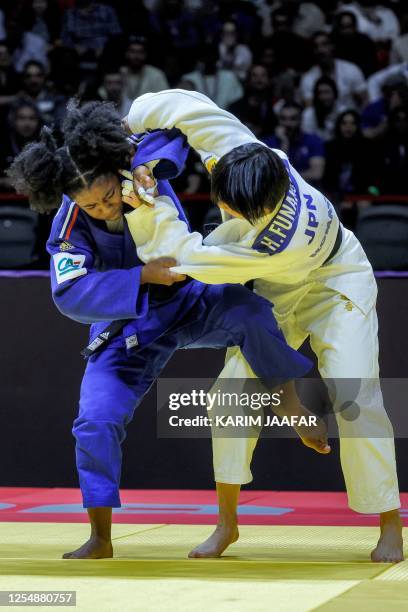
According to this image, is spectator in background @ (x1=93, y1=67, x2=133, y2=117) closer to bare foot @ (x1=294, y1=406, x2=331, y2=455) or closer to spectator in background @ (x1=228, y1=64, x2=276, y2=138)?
spectator in background @ (x1=228, y1=64, x2=276, y2=138)

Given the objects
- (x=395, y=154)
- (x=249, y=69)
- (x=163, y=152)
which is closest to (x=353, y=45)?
(x=249, y=69)

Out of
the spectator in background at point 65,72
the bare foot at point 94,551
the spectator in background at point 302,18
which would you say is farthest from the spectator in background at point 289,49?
the bare foot at point 94,551

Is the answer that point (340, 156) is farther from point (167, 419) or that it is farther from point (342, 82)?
point (167, 419)

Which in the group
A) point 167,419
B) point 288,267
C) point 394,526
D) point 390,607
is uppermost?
point 288,267

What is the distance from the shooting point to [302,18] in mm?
7988

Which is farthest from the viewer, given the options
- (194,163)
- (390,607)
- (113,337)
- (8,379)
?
(194,163)

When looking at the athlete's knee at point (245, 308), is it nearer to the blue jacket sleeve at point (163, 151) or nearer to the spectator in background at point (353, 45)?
the blue jacket sleeve at point (163, 151)

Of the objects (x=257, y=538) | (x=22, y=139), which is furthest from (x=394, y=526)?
(x=22, y=139)

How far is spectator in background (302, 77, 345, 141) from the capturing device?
696 cm

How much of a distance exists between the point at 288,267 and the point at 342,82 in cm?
482

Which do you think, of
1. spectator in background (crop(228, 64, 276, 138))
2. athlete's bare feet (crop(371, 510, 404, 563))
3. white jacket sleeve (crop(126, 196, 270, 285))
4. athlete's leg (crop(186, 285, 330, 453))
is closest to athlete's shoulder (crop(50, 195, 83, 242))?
white jacket sleeve (crop(126, 196, 270, 285))

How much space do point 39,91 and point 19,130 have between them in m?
0.75

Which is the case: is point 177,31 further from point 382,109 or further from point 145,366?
point 145,366

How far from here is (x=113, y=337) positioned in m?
2.94
